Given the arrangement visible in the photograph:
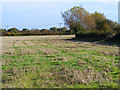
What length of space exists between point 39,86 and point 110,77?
2.27 metres

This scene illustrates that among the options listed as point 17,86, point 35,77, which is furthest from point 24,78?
point 17,86

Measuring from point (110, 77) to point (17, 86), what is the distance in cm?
289

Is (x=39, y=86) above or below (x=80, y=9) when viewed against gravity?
below

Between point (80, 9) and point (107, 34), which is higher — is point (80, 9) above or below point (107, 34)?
above

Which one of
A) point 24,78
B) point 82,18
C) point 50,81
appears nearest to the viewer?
point 50,81

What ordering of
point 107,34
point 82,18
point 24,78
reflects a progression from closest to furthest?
1. point 24,78
2. point 107,34
3. point 82,18

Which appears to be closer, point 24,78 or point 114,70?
point 24,78

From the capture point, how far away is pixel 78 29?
1644 inches

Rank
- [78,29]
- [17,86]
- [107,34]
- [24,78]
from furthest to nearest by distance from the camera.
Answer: [78,29]
[107,34]
[24,78]
[17,86]

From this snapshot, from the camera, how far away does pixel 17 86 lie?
4922 millimetres

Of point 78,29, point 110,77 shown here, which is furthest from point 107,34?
point 110,77

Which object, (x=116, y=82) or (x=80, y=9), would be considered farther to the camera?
(x=80, y=9)

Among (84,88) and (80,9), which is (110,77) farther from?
(80,9)

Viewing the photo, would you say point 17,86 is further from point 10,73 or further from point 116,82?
point 116,82
